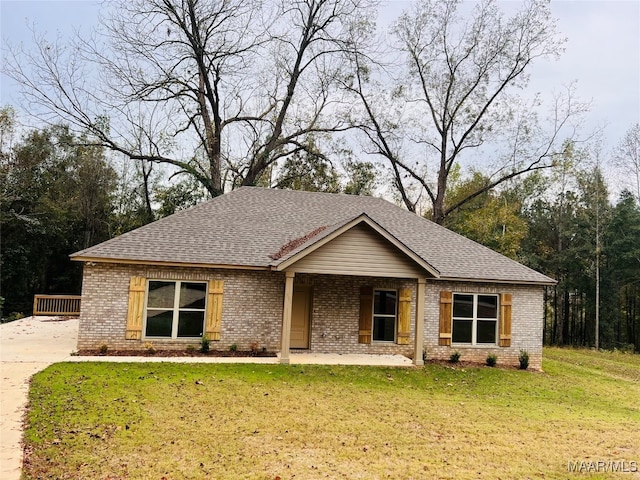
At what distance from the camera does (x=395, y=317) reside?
14289 millimetres

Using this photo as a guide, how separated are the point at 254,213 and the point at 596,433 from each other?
39.0ft

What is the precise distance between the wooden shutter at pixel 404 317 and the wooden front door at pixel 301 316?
293 centimetres

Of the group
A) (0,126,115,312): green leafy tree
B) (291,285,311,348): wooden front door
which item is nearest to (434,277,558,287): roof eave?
(291,285,311,348): wooden front door

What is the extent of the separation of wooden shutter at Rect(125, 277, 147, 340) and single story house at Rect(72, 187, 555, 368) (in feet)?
0.09

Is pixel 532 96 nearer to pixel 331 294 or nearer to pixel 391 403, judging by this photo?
pixel 331 294

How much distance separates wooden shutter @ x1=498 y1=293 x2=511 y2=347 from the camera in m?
14.5

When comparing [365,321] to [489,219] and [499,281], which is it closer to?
[499,281]

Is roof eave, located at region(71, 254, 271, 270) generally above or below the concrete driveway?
above

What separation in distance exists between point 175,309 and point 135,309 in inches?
42.3

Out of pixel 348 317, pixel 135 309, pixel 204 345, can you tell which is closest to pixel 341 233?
pixel 348 317

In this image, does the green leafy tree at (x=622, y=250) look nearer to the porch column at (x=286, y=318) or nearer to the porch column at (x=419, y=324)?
the porch column at (x=419, y=324)

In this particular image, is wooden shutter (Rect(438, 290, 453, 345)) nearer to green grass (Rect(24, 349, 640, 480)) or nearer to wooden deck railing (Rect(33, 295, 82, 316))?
green grass (Rect(24, 349, 640, 480))

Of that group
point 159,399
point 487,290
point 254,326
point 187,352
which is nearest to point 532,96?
point 487,290

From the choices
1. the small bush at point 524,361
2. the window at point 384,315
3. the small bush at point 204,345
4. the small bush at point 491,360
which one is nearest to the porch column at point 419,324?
the window at point 384,315
